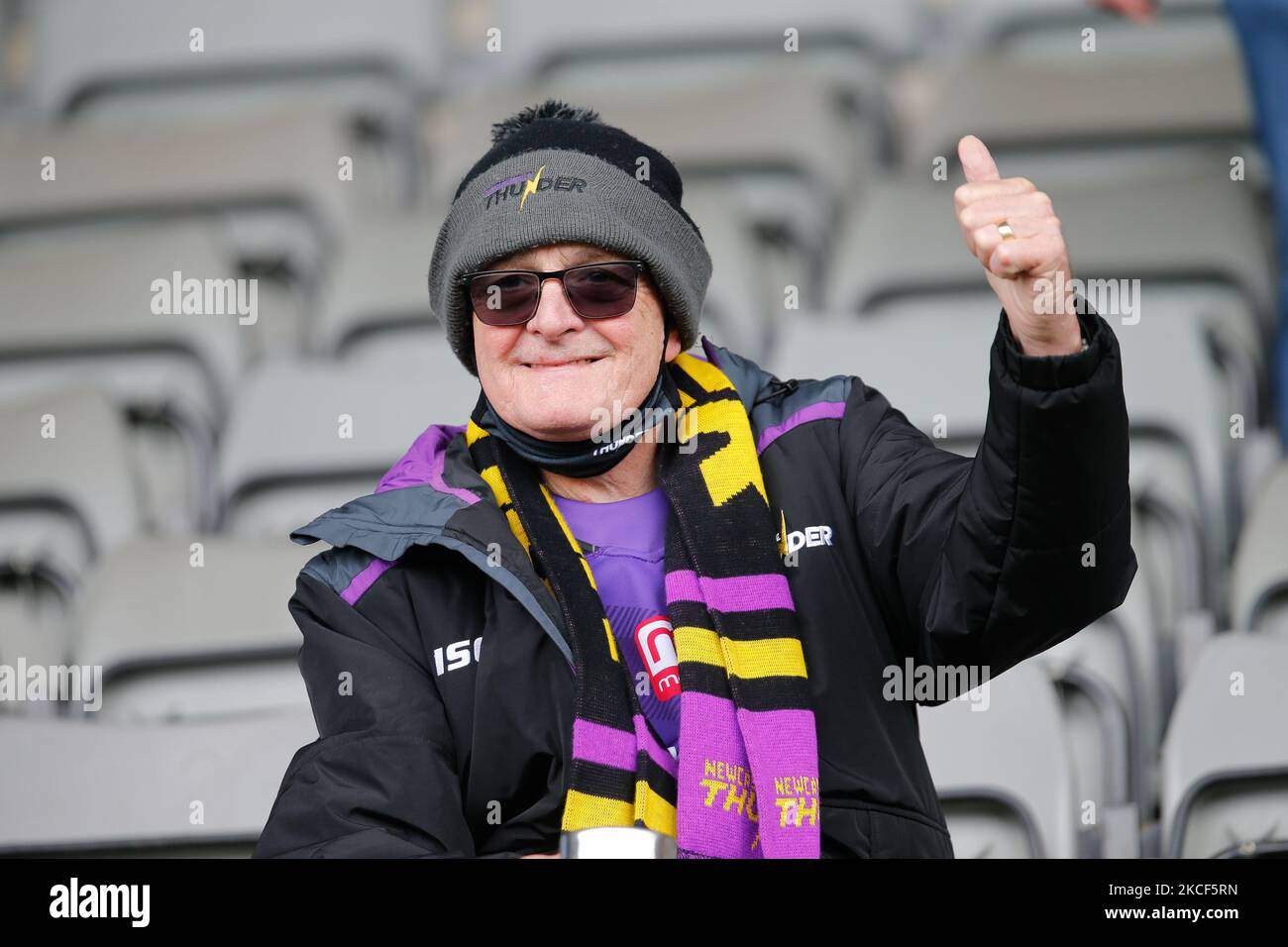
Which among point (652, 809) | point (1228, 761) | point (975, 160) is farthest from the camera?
point (1228, 761)

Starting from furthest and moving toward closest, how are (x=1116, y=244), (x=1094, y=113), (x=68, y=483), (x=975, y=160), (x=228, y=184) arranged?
(x=228, y=184) → (x=1094, y=113) → (x=1116, y=244) → (x=68, y=483) → (x=975, y=160)

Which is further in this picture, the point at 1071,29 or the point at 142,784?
the point at 1071,29

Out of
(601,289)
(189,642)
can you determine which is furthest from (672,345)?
(189,642)

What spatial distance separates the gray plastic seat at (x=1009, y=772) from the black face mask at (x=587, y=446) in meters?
0.62

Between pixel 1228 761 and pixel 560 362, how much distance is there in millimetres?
948

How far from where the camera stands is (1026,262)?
49.8 inches

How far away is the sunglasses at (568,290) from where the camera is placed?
1607mm

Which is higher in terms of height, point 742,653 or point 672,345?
point 672,345

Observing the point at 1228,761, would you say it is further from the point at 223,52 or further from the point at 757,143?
the point at 223,52

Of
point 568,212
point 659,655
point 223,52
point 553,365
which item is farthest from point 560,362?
point 223,52

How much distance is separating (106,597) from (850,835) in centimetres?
133

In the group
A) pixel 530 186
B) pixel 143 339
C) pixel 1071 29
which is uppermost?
pixel 1071 29

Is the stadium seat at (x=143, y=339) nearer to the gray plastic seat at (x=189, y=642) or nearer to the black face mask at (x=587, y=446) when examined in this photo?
the gray plastic seat at (x=189, y=642)

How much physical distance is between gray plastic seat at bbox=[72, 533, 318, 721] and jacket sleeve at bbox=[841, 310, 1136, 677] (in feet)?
3.73
